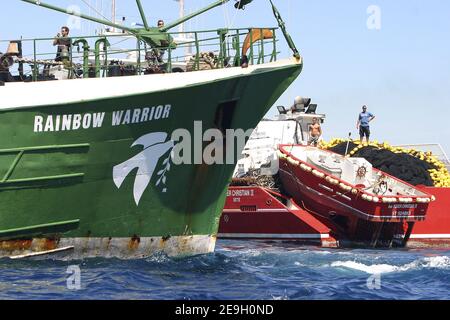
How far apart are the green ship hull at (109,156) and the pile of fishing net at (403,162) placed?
10778mm


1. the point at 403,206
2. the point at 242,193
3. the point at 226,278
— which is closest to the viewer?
the point at 226,278

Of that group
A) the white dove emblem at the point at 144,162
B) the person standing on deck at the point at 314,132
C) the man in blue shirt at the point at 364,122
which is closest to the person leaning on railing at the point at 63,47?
the white dove emblem at the point at 144,162

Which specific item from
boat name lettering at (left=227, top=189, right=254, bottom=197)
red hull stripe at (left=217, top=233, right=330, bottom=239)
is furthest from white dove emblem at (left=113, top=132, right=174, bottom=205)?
red hull stripe at (left=217, top=233, right=330, bottom=239)

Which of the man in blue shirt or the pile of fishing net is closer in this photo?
the pile of fishing net

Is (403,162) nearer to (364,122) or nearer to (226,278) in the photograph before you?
(364,122)

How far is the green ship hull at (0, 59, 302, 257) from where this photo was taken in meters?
14.4

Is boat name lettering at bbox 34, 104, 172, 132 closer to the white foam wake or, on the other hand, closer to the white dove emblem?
the white dove emblem

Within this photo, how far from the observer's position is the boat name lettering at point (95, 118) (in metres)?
14.3

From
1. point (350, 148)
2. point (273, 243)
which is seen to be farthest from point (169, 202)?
point (350, 148)

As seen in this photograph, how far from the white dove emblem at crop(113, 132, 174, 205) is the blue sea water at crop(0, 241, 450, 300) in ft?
4.30

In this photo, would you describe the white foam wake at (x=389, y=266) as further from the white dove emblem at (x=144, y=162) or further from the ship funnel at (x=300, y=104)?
the ship funnel at (x=300, y=104)

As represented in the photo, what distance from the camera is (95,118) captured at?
14.6 meters

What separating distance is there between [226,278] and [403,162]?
44.2 feet

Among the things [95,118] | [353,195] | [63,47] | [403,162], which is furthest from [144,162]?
[403,162]
